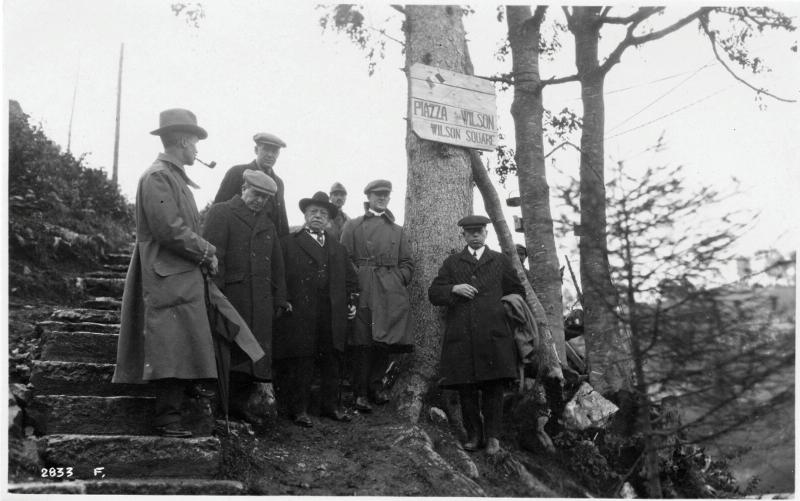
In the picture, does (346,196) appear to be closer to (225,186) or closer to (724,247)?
(225,186)

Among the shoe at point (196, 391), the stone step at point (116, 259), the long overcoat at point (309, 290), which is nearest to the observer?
the shoe at point (196, 391)

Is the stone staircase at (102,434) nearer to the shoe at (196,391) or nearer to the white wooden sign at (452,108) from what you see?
the shoe at (196,391)

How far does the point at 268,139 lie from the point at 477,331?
2.48 meters

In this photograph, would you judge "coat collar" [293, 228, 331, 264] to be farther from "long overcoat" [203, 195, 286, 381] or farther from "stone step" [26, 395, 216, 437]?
"stone step" [26, 395, 216, 437]

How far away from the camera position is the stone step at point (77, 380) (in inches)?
193

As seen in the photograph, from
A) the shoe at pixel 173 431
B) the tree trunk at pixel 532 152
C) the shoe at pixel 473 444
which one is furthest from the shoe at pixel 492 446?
the tree trunk at pixel 532 152

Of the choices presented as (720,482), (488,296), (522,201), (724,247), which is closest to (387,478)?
(488,296)

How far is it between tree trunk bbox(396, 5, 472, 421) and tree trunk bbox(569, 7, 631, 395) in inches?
50.7

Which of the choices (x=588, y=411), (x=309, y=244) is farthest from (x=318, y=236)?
(x=588, y=411)

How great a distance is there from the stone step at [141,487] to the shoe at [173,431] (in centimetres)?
28

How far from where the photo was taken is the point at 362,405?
609 cm

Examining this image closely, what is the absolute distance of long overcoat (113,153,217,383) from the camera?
4633 mm

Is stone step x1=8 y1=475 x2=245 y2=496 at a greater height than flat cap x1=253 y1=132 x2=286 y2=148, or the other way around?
flat cap x1=253 y1=132 x2=286 y2=148

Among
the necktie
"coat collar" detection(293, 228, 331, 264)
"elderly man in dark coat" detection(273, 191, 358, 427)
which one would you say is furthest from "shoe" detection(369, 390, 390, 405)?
the necktie
